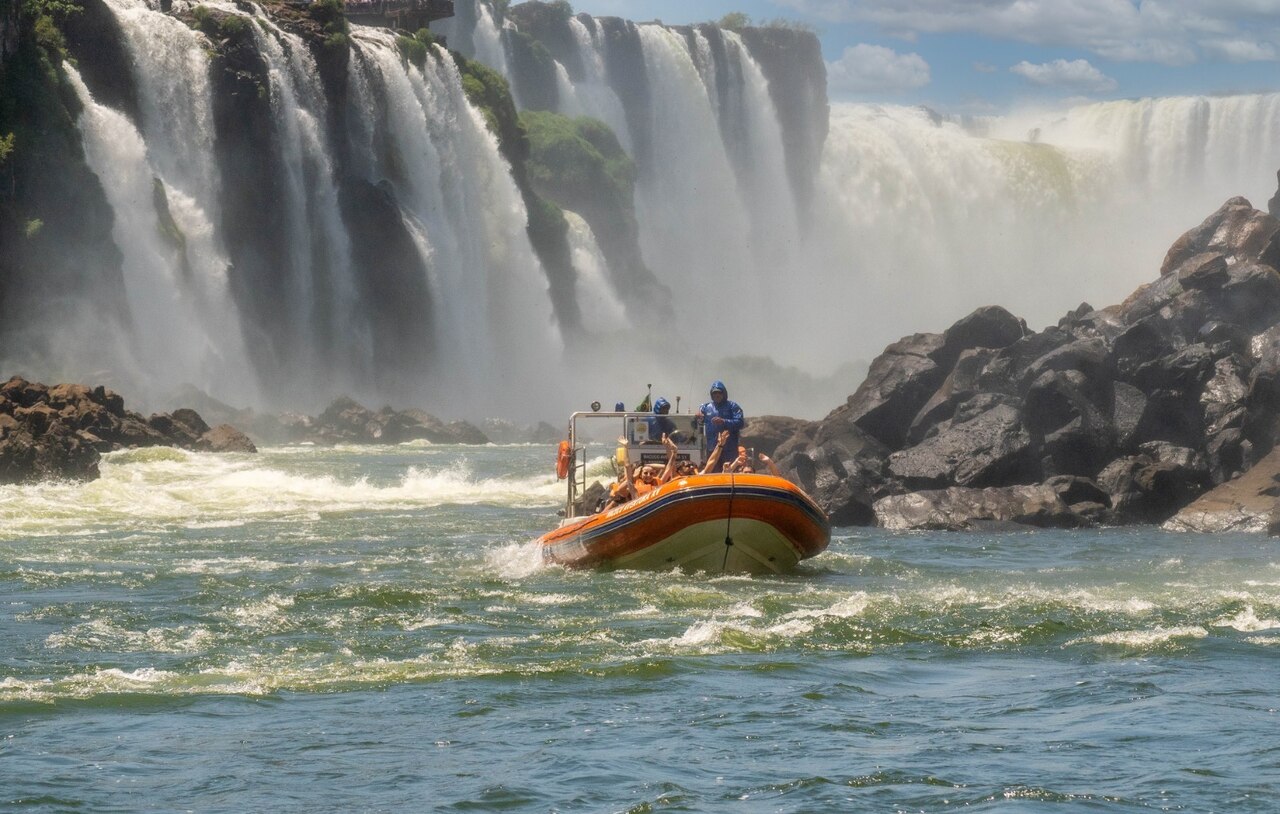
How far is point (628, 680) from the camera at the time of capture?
16125mm

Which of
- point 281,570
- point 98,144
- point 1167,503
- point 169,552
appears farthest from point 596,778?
point 98,144

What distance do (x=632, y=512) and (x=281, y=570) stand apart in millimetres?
4847

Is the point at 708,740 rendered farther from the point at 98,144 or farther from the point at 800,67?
the point at 800,67

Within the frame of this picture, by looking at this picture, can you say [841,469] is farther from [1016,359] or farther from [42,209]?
[42,209]

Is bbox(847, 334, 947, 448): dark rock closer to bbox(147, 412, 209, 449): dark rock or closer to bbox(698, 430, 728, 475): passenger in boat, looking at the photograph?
bbox(698, 430, 728, 475): passenger in boat

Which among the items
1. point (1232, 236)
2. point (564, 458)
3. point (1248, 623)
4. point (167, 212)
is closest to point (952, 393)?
point (1232, 236)

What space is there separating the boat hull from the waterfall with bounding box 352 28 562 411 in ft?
167

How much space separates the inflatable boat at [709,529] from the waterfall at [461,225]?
167 ft

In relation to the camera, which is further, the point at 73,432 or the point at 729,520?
the point at 73,432

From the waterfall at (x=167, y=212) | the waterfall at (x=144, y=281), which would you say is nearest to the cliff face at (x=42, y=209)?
the waterfall at (x=144, y=281)

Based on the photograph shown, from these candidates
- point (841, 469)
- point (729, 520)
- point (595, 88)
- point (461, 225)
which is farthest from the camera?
point (595, 88)

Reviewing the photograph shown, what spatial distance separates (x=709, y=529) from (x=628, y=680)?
6716 millimetres

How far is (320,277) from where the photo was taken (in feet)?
234

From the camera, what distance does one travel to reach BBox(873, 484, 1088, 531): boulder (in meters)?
31.5
